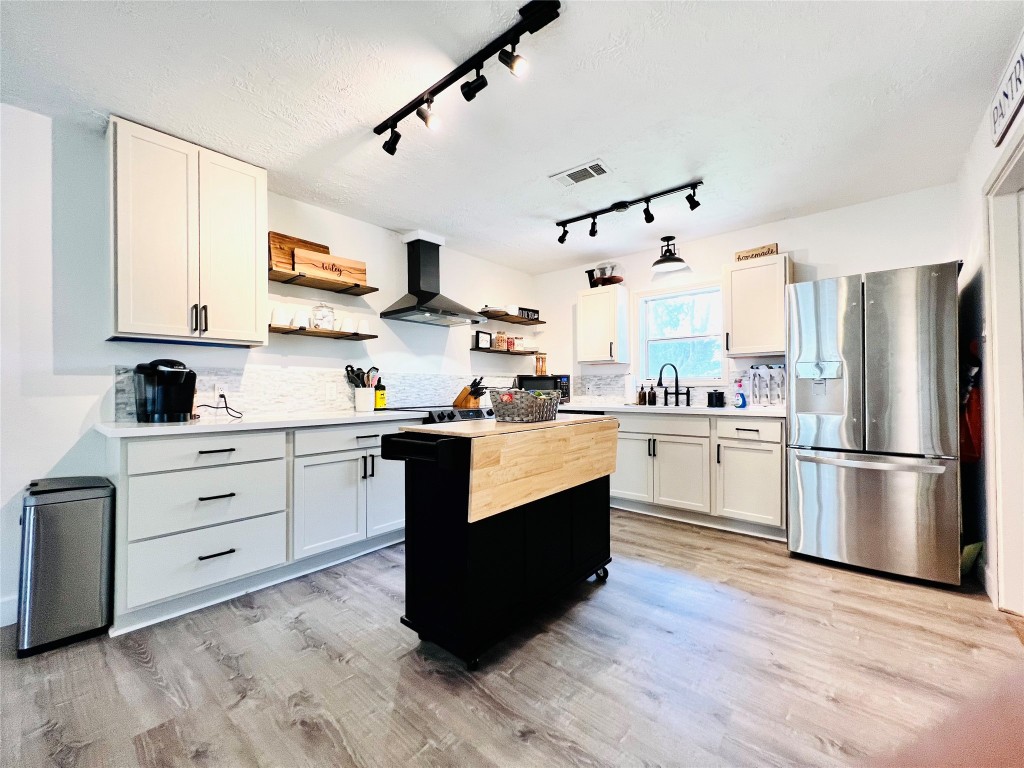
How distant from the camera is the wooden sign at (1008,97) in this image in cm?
173

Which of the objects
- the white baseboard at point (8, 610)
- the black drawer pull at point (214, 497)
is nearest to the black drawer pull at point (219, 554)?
the black drawer pull at point (214, 497)

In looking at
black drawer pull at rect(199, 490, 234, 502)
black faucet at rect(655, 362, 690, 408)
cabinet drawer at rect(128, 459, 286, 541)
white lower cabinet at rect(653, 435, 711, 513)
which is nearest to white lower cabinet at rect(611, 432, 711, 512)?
white lower cabinet at rect(653, 435, 711, 513)

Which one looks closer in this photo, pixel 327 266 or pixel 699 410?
pixel 327 266

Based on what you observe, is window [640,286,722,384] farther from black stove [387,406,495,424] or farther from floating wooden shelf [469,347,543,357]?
black stove [387,406,495,424]

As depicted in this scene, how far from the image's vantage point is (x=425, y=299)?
11.9 feet

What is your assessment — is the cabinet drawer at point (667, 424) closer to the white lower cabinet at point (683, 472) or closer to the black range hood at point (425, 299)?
the white lower cabinet at point (683, 472)

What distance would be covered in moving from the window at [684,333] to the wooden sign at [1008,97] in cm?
212

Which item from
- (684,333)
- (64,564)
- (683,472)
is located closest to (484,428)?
(64,564)

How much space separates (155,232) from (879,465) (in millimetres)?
4427

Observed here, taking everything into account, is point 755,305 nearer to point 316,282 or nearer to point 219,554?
point 316,282

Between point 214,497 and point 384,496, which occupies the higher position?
point 214,497

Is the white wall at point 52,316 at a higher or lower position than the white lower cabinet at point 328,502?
higher

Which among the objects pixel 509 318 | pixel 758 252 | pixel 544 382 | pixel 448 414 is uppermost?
pixel 758 252

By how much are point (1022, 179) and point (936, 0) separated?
106 centimetres
